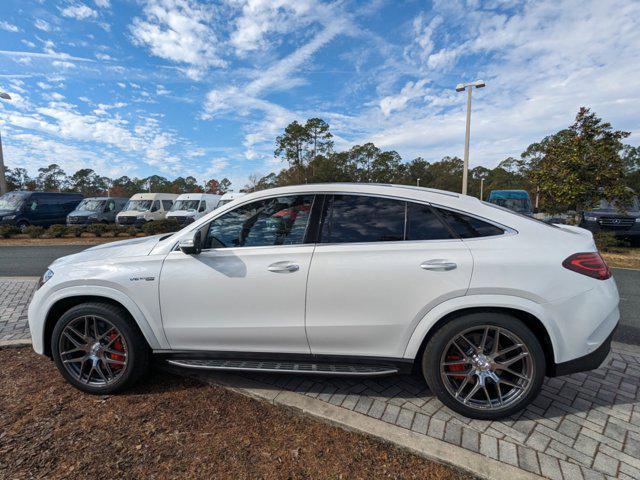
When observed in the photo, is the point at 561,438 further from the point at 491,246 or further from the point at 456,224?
the point at 456,224

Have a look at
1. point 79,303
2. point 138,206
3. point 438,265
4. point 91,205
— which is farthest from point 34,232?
point 438,265

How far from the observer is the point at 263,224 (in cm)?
283

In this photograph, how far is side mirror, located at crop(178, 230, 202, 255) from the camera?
265 cm

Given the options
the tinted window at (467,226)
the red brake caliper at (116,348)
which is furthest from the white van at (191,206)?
the tinted window at (467,226)

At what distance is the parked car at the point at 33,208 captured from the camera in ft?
55.7

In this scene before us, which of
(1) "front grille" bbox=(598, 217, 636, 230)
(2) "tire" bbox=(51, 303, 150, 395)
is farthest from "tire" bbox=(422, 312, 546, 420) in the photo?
(1) "front grille" bbox=(598, 217, 636, 230)

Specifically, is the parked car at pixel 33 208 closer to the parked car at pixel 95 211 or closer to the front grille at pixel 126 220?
the parked car at pixel 95 211

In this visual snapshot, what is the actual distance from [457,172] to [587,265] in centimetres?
8110

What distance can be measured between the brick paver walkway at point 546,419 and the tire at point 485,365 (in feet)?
0.42

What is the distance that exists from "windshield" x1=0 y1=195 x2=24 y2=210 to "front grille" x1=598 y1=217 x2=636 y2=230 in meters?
25.5

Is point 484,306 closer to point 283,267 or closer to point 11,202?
point 283,267

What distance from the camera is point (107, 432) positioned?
8.00 ft

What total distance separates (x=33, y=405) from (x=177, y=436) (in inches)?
53.3

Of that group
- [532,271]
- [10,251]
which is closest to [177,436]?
[532,271]
